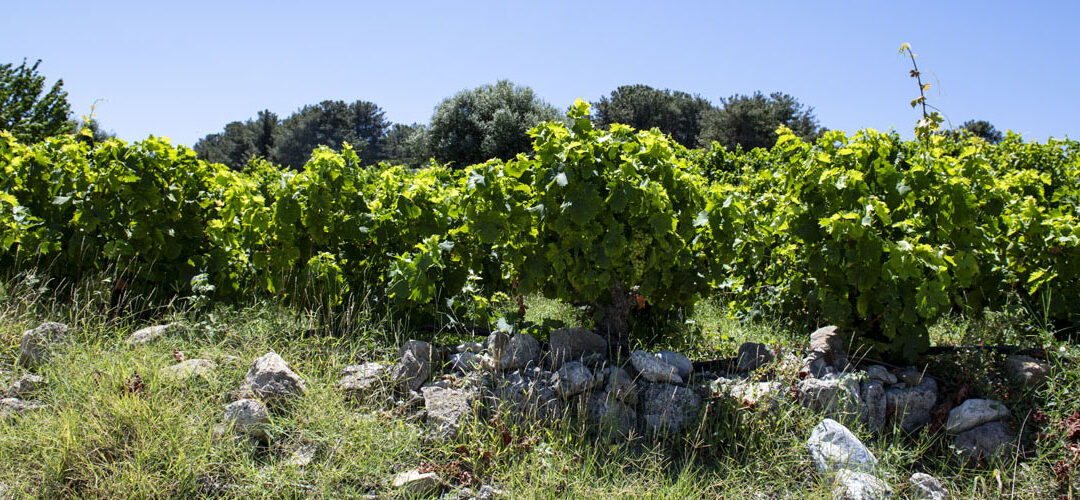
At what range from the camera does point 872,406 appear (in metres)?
2.96

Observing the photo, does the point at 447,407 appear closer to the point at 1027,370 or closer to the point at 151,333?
the point at 151,333

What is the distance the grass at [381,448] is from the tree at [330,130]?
120 ft

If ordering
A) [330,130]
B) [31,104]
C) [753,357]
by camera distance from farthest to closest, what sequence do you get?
1. [330,130]
2. [31,104]
3. [753,357]

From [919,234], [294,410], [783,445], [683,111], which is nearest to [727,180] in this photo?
[919,234]

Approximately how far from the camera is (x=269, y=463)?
2.62 meters

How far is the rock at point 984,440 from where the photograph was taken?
2799mm

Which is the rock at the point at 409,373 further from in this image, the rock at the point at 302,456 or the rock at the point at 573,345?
the rock at the point at 573,345

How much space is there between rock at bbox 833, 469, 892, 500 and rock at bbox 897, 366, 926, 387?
32.4 inches

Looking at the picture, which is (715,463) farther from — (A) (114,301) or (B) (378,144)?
(B) (378,144)

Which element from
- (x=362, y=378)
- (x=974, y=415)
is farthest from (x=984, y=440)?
(x=362, y=378)

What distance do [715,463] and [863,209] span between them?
4.83 ft

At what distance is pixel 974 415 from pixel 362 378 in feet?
9.07

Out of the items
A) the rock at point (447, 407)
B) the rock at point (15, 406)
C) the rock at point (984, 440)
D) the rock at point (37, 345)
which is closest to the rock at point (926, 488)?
the rock at point (984, 440)

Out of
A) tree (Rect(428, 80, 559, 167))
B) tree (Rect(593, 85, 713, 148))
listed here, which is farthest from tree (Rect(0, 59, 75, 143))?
tree (Rect(593, 85, 713, 148))
